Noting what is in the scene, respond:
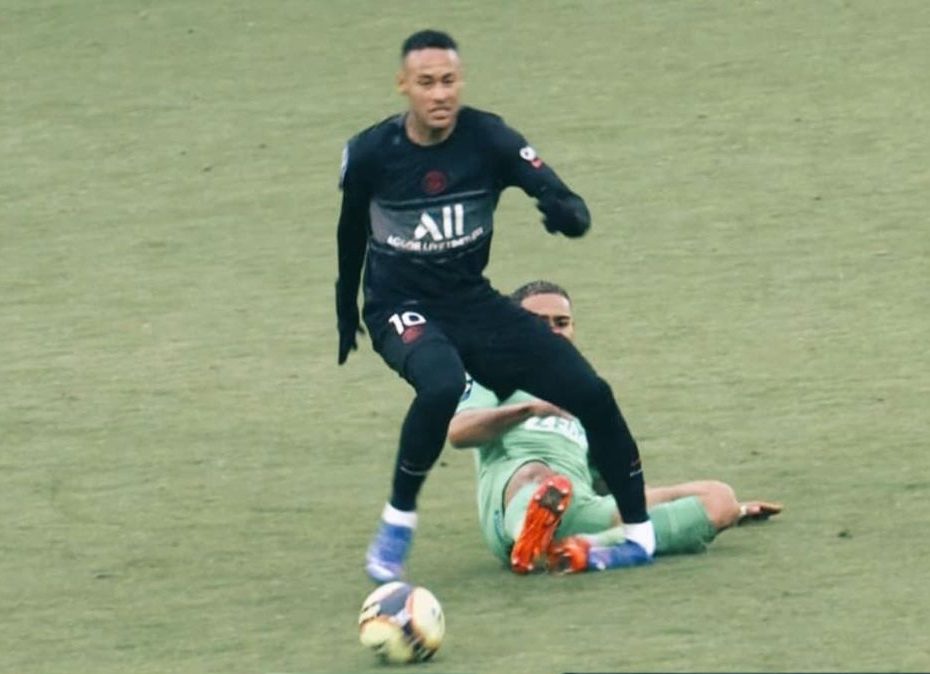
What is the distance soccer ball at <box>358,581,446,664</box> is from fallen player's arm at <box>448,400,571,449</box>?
1219 millimetres

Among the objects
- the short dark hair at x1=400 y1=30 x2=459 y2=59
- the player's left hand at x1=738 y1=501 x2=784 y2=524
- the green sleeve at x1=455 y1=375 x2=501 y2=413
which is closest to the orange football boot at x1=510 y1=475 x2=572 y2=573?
the green sleeve at x1=455 y1=375 x2=501 y2=413

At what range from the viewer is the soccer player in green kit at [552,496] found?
28.4 ft

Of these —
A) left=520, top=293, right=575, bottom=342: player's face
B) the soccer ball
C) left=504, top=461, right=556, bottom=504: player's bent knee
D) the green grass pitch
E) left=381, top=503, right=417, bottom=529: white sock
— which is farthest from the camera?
left=520, top=293, right=575, bottom=342: player's face

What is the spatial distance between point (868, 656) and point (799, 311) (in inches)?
193

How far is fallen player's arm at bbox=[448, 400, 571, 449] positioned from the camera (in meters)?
8.92

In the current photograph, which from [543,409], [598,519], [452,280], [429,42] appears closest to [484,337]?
[452,280]

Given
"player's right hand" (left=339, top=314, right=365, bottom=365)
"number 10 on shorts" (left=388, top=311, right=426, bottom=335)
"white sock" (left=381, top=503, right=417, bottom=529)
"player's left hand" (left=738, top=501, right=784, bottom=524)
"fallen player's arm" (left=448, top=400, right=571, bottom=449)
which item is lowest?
"player's left hand" (left=738, top=501, right=784, bottom=524)

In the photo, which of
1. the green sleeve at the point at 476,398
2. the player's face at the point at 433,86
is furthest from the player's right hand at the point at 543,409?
the player's face at the point at 433,86

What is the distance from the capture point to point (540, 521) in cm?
853

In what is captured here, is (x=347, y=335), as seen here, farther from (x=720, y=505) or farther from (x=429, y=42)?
(x=720, y=505)

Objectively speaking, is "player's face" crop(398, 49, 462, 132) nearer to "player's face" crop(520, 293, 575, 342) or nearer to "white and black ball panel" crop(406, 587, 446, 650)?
"player's face" crop(520, 293, 575, 342)

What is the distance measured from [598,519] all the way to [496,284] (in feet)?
12.4

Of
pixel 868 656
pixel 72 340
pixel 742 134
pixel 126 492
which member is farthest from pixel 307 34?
pixel 868 656

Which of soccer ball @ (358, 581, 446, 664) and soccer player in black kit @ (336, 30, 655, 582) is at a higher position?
soccer player in black kit @ (336, 30, 655, 582)
